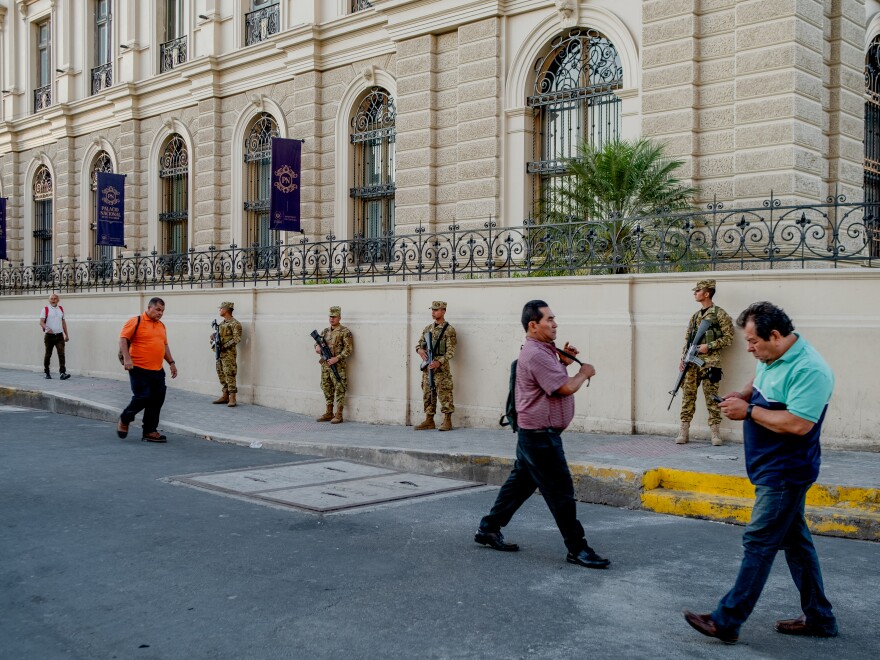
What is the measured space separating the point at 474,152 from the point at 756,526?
12.7 m

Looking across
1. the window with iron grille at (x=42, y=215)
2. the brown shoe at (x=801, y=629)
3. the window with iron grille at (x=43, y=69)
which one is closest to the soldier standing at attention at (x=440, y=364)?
the brown shoe at (x=801, y=629)

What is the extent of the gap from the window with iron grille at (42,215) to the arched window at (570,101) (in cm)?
1855

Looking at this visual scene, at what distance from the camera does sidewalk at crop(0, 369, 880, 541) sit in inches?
298

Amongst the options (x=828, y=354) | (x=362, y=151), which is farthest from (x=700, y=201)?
(x=362, y=151)

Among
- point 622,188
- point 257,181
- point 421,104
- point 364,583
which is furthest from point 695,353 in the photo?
point 257,181

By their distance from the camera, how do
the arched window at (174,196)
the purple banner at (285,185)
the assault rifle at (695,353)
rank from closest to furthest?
the assault rifle at (695,353) < the purple banner at (285,185) < the arched window at (174,196)

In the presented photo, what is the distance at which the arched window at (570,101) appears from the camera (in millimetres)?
15523

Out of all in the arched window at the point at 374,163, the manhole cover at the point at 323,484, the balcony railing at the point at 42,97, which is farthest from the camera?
the balcony railing at the point at 42,97

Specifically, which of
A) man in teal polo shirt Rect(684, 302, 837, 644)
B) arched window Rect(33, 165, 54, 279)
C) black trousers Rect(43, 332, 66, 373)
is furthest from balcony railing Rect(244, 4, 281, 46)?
man in teal polo shirt Rect(684, 302, 837, 644)

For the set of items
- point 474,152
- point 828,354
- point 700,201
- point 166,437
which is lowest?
point 166,437

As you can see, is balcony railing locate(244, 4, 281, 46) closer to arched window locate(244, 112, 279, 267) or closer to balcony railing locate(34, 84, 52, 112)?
arched window locate(244, 112, 279, 267)

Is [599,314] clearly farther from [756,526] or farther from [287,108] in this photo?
[287,108]

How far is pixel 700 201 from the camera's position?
13.9 metres

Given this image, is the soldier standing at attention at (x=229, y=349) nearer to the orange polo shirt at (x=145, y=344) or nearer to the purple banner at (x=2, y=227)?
the orange polo shirt at (x=145, y=344)
